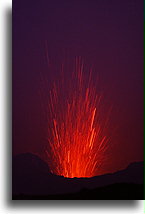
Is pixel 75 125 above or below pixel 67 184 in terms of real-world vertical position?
above

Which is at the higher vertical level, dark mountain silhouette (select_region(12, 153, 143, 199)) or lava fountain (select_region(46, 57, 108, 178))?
lava fountain (select_region(46, 57, 108, 178))

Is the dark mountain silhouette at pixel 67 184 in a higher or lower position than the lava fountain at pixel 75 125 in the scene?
lower

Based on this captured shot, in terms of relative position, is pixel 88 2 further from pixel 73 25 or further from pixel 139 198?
pixel 139 198

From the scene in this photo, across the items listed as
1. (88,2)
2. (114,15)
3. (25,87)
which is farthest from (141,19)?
(25,87)
